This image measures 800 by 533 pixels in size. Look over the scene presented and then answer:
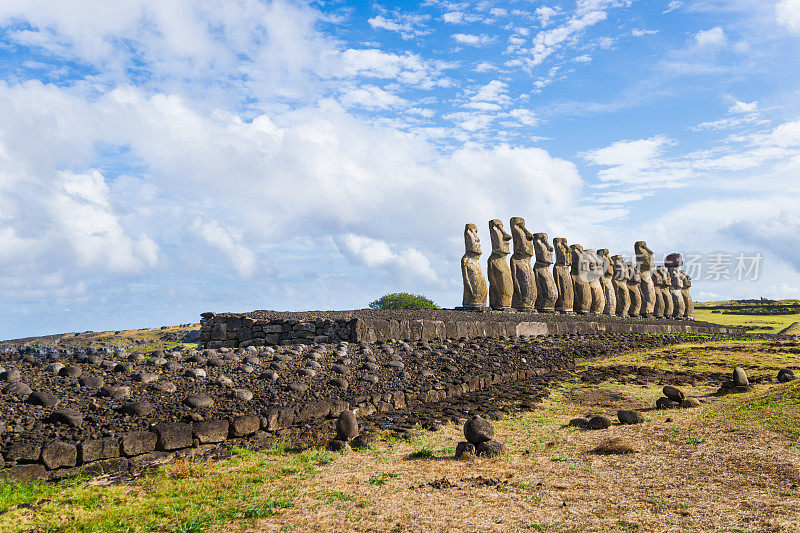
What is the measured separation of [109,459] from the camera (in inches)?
212

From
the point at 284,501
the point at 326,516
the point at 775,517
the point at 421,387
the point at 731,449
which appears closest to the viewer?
A: the point at 775,517

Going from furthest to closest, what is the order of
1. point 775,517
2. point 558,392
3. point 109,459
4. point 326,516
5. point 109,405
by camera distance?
point 558,392, point 109,405, point 109,459, point 326,516, point 775,517

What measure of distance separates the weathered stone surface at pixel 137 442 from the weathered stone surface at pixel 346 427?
6.28ft

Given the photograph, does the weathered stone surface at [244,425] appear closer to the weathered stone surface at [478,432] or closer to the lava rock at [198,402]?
the lava rock at [198,402]

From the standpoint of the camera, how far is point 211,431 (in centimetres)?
611

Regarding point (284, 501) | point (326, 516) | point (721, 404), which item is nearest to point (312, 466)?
point (284, 501)

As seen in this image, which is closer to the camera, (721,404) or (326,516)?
(326,516)

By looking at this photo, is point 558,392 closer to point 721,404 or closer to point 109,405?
point 721,404

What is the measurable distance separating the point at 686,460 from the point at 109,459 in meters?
5.30

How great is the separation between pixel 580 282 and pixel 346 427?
24.8 meters

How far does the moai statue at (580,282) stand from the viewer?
1150 inches

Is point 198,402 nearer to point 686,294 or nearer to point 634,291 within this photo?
point 634,291

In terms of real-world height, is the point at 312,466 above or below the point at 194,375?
below

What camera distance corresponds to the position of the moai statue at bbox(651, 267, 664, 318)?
1553 inches
